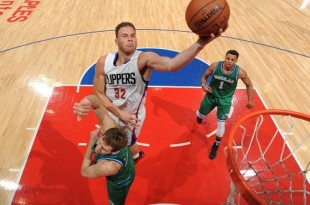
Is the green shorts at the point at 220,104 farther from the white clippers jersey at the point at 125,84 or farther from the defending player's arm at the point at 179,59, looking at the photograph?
the defending player's arm at the point at 179,59

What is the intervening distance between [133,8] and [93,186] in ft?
22.0

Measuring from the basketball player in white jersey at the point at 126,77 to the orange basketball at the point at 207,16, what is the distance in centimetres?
45

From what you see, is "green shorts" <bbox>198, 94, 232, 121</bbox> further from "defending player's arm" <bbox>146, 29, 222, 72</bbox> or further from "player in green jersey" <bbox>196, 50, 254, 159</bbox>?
"defending player's arm" <bbox>146, 29, 222, 72</bbox>

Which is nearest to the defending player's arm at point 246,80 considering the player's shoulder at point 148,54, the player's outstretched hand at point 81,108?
the player's shoulder at point 148,54

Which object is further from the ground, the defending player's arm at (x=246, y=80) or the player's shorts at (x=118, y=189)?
the defending player's arm at (x=246, y=80)

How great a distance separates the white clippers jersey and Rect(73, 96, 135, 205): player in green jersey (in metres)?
Result: 0.38

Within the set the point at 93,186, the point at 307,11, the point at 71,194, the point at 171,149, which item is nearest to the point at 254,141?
the point at 171,149

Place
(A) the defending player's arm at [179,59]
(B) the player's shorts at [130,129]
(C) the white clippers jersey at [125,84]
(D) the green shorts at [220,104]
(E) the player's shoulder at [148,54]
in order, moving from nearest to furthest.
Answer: (A) the defending player's arm at [179,59], (E) the player's shoulder at [148,54], (C) the white clippers jersey at [125,84], (B) the player's shorts at [130,129], (D) the green shorts at [220,104]

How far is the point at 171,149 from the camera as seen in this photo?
173 inches

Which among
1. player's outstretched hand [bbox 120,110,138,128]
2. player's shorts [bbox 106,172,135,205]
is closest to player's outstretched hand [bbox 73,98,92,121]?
player's outstretched hand [bbox 120,110,138,128]

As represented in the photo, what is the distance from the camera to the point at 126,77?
316 centimetres

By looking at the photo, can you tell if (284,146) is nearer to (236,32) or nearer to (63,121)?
(63,121)

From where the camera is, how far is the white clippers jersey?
123 inches

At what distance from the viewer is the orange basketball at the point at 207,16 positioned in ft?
8.36
